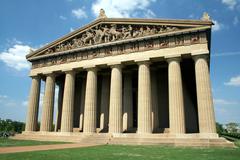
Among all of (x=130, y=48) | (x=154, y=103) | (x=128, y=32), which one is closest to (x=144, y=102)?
(x=154, y=103)

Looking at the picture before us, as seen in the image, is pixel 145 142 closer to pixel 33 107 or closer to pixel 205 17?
pixel 205 17

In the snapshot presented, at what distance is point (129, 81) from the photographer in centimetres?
3519

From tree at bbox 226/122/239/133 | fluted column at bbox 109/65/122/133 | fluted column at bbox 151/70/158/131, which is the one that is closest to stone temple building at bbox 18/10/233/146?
fluted column at bbox 109/65/122/133

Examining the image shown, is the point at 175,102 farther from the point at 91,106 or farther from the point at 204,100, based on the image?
the point at 91,106

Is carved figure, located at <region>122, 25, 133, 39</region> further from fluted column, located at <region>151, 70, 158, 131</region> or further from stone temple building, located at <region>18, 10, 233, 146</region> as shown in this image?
fluted column, located at <region>151, 70, 158, 131</region>

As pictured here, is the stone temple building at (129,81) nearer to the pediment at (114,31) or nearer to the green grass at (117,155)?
the pediment at (114,31)

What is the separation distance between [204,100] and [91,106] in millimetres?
14639

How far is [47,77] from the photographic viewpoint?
37.2 meters

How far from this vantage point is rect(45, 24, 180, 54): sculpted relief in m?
30.6

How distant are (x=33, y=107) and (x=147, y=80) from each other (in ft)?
63.3

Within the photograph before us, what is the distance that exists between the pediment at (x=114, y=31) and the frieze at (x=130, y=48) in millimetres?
768

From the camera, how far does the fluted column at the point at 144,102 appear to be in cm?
2773

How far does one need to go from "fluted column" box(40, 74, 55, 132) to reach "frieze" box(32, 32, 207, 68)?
3009 mm

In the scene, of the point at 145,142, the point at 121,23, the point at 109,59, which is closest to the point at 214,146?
the point at 145,142
